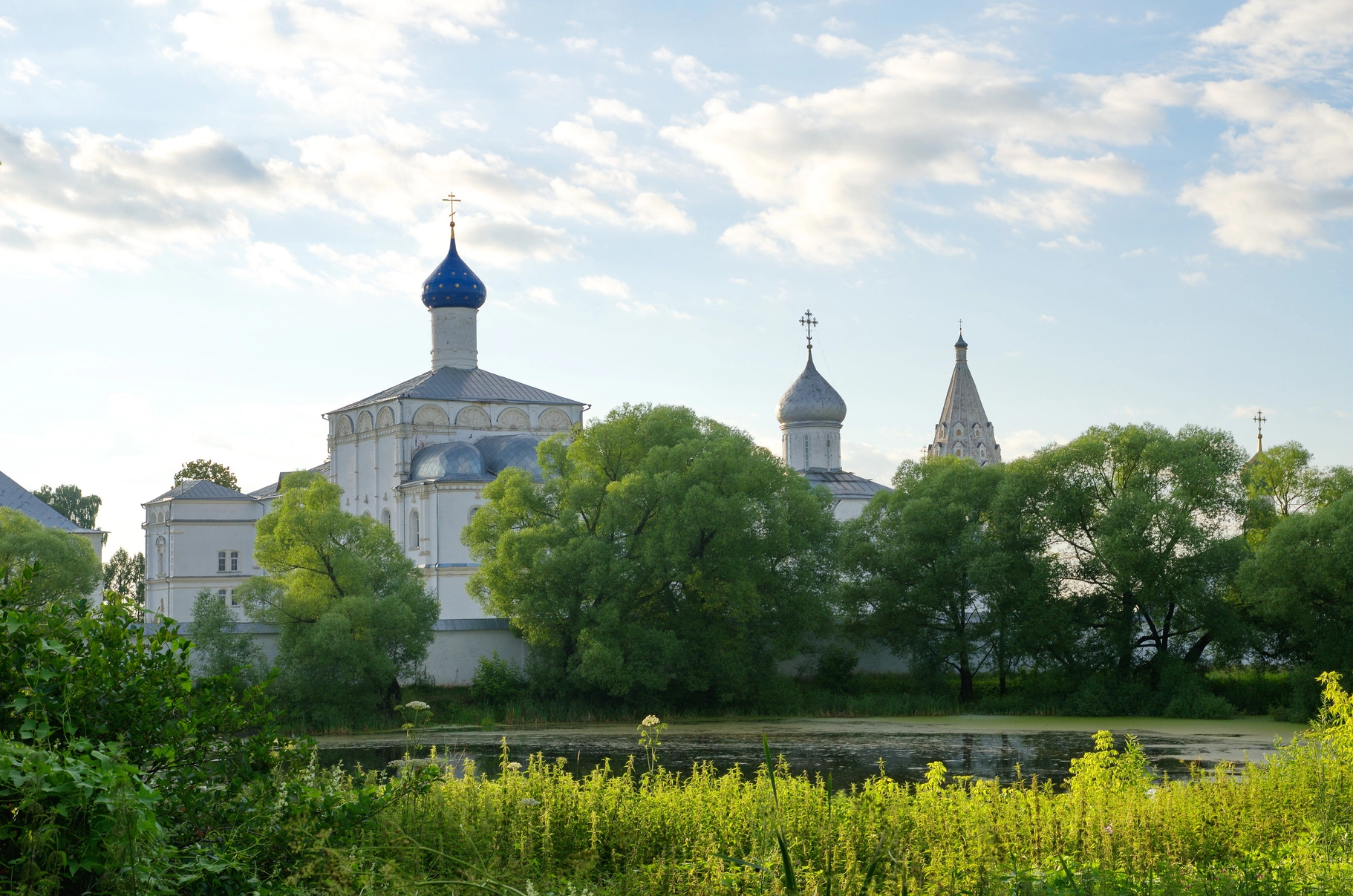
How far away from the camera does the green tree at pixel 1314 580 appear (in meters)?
24.9

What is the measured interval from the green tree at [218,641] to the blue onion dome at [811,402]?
85.1 feet

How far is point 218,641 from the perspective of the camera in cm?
2695

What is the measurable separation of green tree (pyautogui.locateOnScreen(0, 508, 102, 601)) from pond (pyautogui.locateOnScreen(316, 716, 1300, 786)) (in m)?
10.3

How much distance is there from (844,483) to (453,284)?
15.4m

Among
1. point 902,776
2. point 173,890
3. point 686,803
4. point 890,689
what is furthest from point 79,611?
point 890,689

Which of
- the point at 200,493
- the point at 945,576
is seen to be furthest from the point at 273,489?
the point at 945,576

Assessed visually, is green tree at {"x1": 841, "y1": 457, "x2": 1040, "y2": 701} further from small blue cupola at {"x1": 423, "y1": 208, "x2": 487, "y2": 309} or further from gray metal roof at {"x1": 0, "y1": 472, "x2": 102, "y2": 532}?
gray metal roof at {"x1": 0, "y1": 472, "x2": 102, "y2": 532}

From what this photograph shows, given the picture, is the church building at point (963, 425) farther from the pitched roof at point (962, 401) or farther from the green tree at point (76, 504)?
the green tree at point (76, 504)

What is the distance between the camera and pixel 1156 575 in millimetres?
27844

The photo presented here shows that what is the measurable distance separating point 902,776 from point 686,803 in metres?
9.56

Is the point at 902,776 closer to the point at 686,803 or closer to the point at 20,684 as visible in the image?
the point at 686,803

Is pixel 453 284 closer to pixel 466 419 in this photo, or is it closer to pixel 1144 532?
pixel 466 419

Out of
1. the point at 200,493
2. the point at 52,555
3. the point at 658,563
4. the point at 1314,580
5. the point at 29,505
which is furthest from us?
the point at 200,493

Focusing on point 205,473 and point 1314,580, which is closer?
point 1314,580
